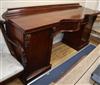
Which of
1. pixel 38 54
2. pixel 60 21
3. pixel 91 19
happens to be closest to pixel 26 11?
pixel 60 21

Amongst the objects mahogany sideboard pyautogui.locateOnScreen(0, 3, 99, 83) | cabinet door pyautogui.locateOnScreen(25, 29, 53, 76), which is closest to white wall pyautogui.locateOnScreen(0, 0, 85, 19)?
mahogany sideboard pyautogui.locateOnScreen(0, 3, 99, 83)

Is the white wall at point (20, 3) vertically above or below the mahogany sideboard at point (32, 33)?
above

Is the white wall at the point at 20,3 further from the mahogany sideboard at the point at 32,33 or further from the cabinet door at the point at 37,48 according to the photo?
the cabinet door at the point at 37,48

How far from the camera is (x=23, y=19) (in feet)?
5.07

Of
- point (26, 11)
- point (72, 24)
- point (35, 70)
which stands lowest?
point (35, 70)

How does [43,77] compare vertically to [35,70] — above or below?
below

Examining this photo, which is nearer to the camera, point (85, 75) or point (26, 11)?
point (85, 75)

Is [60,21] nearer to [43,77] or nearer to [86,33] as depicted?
[43,77]

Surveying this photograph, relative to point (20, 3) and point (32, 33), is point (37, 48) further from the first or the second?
point (20, 3)

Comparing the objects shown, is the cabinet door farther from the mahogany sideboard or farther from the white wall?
the white wall

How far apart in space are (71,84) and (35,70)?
0.80 m

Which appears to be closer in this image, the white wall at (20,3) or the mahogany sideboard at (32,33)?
the mahogany sideboard at (32,33)

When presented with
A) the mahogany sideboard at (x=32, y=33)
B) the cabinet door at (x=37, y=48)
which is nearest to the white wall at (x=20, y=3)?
the mahogany sideboard at (x=32, y=33)

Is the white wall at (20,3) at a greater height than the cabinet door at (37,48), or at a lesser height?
greater
